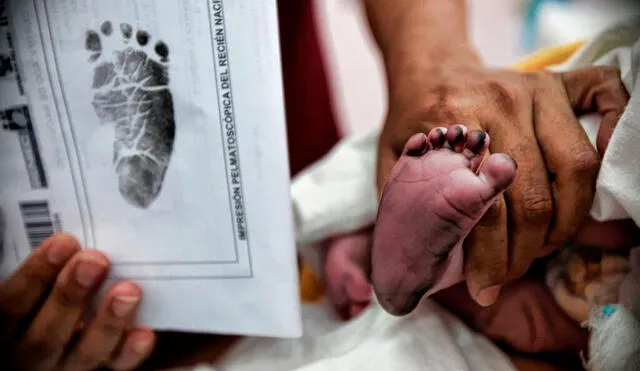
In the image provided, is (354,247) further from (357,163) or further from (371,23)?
(371,23)

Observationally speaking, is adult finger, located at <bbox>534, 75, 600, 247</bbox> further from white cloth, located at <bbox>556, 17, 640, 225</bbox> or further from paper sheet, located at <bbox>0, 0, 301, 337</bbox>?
paper sheet, located at <bbox>0, 0, 301, 337</bbox>

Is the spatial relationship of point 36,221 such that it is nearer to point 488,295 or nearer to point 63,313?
point 63,313

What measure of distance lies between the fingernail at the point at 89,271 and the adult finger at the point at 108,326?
2cm

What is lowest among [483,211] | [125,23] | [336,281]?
[336,281]

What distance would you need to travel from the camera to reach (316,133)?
2.73 ft

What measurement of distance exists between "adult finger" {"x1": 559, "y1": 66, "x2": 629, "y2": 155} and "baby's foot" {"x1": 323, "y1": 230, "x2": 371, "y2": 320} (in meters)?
0.21

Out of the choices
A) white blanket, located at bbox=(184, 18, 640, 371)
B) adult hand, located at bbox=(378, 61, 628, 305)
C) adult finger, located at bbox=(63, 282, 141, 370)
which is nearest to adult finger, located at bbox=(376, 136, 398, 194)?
adult hand, located at bbox=(378, 61, 628, 305)

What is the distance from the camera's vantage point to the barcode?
45 cm

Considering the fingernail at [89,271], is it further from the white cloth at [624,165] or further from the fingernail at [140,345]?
the white cloth at [624,165]

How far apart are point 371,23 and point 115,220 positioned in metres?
0.29

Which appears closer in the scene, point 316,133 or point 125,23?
point 125,23

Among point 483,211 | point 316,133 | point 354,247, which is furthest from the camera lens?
point 316,133

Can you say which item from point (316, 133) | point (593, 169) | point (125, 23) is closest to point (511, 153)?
point (593, 169)

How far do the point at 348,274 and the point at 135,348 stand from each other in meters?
0.18
